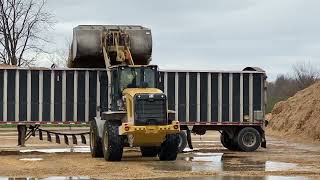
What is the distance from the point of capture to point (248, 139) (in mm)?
28734

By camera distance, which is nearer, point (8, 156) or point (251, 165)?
point (251, 165)

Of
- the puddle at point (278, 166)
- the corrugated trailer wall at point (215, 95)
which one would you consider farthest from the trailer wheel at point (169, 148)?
the corrugated trailer wall at point (215, 95)

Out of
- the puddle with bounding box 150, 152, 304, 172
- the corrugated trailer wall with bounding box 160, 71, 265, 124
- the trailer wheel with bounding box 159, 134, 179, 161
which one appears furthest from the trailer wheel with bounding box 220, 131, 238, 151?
the trailer wheel with bounding box 159, 134, 179, 161

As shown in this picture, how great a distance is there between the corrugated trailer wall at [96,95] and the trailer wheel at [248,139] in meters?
0.46

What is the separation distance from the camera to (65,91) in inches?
1070

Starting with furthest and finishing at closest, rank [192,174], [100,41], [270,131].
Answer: [270,131] < [100,41] < [192,174]

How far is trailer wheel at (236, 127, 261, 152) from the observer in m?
28.6

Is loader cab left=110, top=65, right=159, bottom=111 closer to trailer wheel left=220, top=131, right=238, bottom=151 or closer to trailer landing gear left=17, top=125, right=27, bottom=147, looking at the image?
trailer landing gear left=17, top=125, right=27, bottom=147

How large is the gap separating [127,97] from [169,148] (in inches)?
89.1

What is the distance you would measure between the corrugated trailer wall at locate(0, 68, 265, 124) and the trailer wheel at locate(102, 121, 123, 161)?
366 centimetres

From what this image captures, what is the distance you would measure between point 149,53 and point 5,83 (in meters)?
5.62

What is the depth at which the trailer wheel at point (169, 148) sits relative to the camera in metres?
23.0

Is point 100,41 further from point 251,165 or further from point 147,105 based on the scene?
point 251,165

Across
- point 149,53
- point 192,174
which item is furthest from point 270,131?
point 192,174
